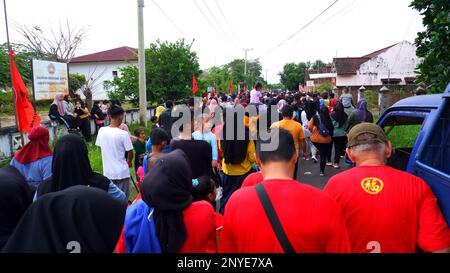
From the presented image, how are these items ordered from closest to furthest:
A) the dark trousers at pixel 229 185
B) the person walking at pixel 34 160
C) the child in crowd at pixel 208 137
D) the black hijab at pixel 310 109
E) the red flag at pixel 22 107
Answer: the person walking at pixel 34 160
the dark trousers at pixel 229 185
the child in crowd at pixel 208 137
the red flag at pixel 22 107
the black hijab at pixel 310 109

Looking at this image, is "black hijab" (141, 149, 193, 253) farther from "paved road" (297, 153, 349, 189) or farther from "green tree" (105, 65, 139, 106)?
"green tree" (105, 65, 139, 106)

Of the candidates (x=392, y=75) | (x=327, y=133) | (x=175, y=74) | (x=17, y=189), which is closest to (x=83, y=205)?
(x=17, y=189)

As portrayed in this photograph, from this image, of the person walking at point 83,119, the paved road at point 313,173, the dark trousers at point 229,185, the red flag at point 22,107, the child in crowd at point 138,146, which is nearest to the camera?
the dark trousers at point 229,185

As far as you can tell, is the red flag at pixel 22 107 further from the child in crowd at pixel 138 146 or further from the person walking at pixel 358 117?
the person walking at pixel 358 117

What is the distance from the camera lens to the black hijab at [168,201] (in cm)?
204

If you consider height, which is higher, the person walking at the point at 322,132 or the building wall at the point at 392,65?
the building wall at the point at 392,65

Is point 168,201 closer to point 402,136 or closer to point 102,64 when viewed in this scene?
point 402,136

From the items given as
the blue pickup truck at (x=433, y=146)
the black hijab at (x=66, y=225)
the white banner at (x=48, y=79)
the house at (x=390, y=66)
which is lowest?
the black hijab at (x=66, y=225)

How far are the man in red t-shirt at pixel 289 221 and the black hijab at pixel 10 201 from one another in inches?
63.1

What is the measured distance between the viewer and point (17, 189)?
95.0 inches

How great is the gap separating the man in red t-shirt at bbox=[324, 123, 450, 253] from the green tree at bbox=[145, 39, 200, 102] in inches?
635

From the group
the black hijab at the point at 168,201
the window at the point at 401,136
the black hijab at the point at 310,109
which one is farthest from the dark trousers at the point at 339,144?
the black hijab at the point at 168,201
